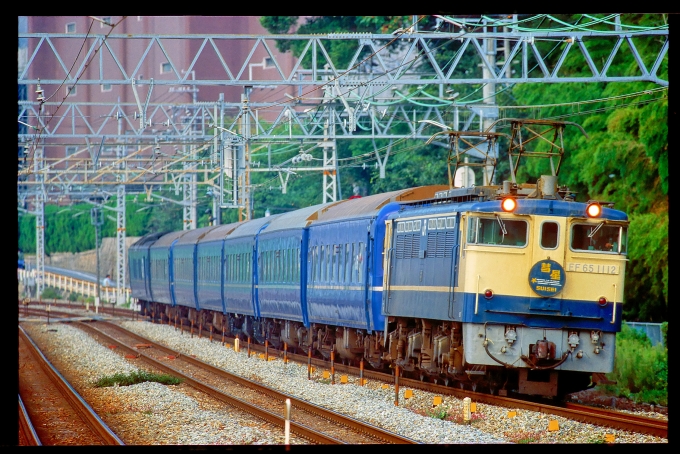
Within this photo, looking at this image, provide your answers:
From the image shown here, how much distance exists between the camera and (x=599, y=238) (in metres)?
15.4

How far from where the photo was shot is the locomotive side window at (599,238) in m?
15.4

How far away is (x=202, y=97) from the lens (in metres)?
72.0

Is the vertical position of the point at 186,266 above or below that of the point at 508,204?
below

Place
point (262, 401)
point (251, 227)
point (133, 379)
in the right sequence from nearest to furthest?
1. point (262, 401)
2. point (133, 379)
3. point (251, 227)

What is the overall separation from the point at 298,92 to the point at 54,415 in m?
14.1

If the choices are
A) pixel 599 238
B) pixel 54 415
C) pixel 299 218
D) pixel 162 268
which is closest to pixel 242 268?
pixel 299 218

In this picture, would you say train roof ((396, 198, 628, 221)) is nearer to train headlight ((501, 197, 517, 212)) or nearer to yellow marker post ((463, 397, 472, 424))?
train headlight ((501, 197, 517, 212))

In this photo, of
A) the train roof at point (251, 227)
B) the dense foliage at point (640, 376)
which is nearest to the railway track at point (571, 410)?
the dense foliage at point (640, 376)

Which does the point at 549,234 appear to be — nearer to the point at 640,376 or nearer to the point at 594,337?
the point at 594,337

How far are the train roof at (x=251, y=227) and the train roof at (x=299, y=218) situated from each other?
1051 millimetres

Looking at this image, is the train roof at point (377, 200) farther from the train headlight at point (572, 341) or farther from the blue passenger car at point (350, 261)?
the train headlight at point (572, 341)

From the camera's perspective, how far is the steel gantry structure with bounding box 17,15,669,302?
22.4 meters
